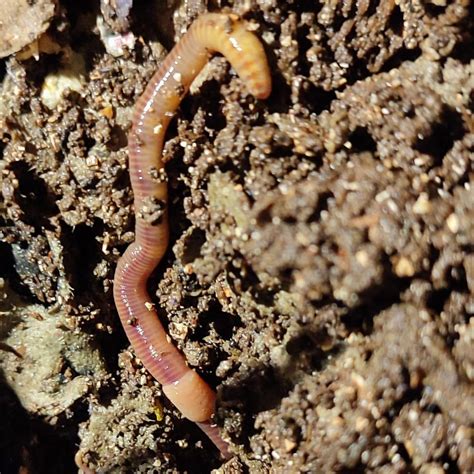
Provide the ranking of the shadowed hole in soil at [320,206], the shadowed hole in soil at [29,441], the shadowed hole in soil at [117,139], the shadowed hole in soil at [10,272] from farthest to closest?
1. the shadowed hole in soil at [29,441]
2. the shadowed hole in soil at [10,272]
3. the shadowed hole in soil at [117,139]
4. the shadowed hole in soil at [320,206]

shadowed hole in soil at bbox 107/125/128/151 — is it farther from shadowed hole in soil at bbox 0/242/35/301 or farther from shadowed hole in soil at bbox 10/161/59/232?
shadowed hole in soil at bbox 0/242/35/301

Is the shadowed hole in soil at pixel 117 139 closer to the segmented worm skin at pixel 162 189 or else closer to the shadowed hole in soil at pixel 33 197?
the segmented worm skin at pixel 162 189

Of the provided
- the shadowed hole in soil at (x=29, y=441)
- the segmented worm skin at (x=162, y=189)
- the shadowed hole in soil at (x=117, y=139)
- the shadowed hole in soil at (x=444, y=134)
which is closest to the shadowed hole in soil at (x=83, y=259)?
the segmented worm skin at (x=162, y=189)

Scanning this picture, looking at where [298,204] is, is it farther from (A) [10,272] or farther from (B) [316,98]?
(A) [10,272]

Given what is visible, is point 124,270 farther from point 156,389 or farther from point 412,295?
point 412,295

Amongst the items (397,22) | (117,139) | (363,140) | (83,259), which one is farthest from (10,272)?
(397,22)

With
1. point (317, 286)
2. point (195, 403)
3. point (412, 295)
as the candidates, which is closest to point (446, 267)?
point (412, 295)
